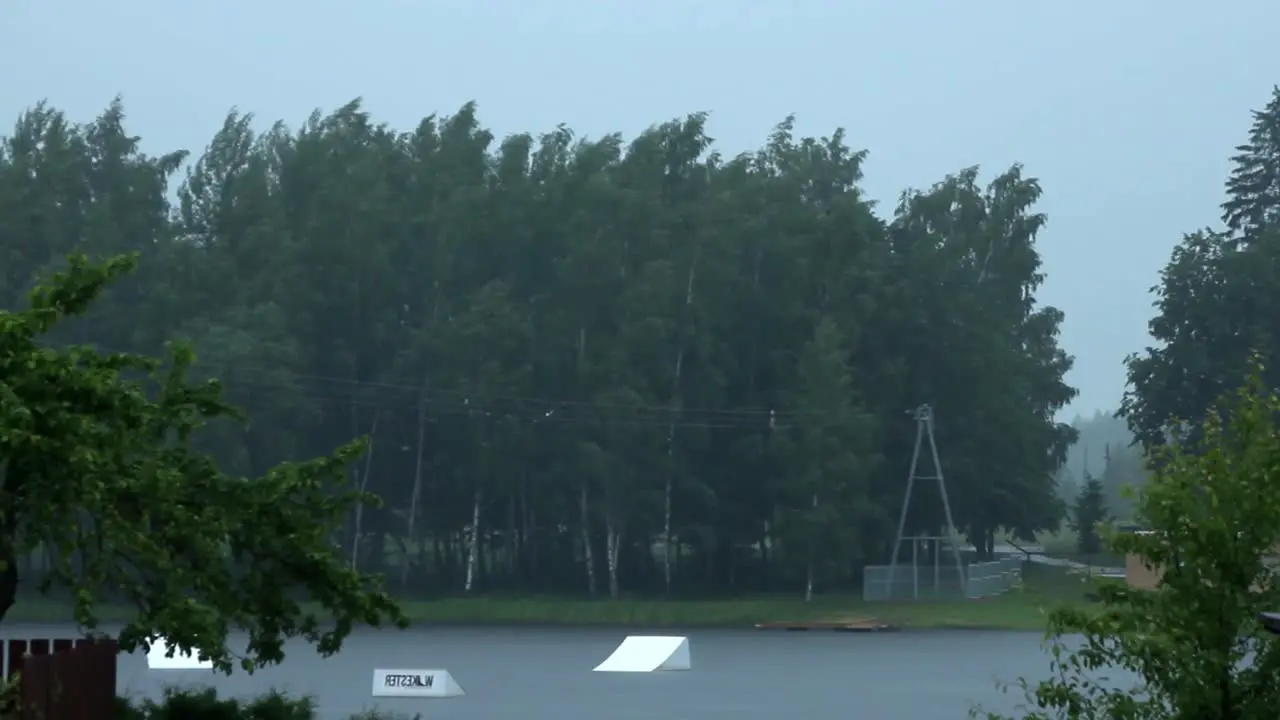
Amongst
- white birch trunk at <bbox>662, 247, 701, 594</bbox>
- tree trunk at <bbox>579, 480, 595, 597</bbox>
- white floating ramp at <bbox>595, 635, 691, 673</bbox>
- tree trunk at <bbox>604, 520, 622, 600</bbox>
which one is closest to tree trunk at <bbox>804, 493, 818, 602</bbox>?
white birch trunk at <bbox>662, 247, 701, 594</bbox>

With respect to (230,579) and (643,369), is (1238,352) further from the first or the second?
(230,579)

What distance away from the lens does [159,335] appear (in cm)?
8912

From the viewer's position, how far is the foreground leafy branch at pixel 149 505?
17.1 meters

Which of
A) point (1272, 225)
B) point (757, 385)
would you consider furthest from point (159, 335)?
point (1272, 225)

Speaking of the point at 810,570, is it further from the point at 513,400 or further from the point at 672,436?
the point at 513,400

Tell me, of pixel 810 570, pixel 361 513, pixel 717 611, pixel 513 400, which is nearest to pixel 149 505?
pixel 717 611

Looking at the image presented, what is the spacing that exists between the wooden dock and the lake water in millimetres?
1529

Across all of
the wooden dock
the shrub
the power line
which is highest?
the power line

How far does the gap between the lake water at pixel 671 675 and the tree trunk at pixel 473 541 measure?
705cm

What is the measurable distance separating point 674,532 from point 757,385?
25.1 feet

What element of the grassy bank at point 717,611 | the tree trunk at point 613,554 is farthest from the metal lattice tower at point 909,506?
the tree trunk at point 613,554

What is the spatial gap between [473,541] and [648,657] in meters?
32.5

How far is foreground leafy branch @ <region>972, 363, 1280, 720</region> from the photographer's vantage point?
552 inches

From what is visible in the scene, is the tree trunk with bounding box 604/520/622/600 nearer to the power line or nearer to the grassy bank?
the grassy bank
